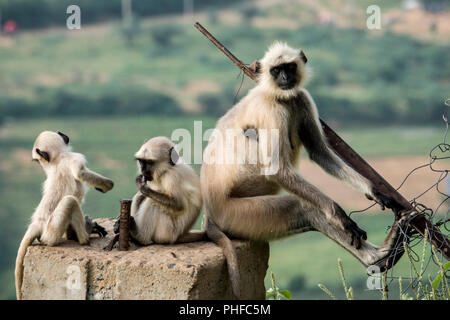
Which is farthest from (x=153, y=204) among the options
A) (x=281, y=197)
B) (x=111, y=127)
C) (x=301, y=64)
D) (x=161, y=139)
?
(x=111, y=127)

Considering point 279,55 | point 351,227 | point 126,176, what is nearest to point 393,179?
point 126,176

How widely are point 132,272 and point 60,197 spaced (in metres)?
0.90

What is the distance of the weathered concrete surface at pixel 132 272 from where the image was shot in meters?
4.14

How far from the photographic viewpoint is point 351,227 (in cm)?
463

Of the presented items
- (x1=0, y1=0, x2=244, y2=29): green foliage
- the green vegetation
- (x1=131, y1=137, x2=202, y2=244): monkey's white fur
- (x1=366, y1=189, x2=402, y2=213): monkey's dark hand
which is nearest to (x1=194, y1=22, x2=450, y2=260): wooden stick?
(x1=366, y1=189, x2=402, y2=213): monkey's dark hand

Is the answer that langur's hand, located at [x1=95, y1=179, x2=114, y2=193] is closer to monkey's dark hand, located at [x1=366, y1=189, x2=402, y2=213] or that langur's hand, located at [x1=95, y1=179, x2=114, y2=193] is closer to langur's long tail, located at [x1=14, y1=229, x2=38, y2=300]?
langur's long tail, located at [x1=14, y1=229, x2=38, y2=300]

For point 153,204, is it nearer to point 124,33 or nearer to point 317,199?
point 317,199

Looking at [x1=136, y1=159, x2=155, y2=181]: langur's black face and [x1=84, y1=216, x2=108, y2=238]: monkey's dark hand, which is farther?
[x1=84, y1=216, x2=108, y2=238]: monkey's dark hand

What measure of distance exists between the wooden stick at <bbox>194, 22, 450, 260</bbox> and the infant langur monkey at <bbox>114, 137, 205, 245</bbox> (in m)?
0.99

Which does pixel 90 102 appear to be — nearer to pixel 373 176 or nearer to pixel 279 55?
pixel 279 55

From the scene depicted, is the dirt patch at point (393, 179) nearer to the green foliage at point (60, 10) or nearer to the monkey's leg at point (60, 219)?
the green foliage at point (60, 10)

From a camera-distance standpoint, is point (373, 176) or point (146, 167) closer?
point (146, 167)

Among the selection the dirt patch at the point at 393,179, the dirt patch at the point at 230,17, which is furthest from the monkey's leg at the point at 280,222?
the dirt patch at the point at 230,17

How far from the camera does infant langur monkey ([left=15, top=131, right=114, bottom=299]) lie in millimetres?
4570
